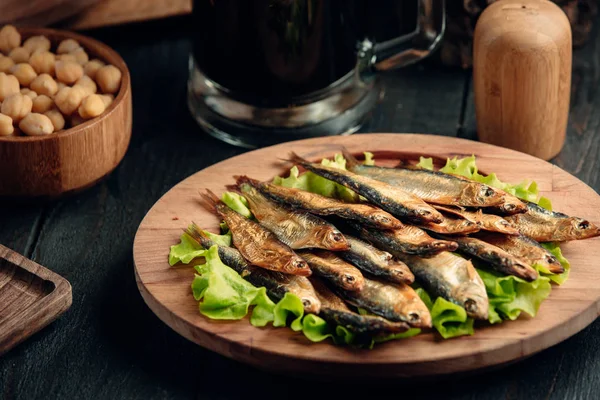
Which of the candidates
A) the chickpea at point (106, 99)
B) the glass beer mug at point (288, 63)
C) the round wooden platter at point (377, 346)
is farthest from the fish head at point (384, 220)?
the chickpea at point (106, 99)

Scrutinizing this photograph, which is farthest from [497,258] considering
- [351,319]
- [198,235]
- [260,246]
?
[198,235]

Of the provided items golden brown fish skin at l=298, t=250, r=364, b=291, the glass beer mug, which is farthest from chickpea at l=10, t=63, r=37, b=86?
golden brown fish skin at l=298, t=250, r=364, b=291

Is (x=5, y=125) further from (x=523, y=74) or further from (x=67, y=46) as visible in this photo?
(x=523, y=74)

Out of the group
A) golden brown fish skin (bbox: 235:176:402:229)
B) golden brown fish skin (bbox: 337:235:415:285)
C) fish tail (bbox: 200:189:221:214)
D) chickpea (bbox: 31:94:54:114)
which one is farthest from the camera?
chickpea (bbox: 31:94:54:114)

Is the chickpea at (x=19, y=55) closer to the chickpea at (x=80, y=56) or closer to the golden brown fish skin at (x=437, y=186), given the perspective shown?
the chickpea at (x=80, y=56)

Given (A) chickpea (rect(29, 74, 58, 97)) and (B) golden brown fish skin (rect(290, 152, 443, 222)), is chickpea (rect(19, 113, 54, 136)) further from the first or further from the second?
(B) golden brown fish skin (rect(290, 152, 443, 222))

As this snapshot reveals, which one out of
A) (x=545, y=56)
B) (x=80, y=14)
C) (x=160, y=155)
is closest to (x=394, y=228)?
(x=545, y=56)

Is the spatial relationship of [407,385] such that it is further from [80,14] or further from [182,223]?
[80,14]
